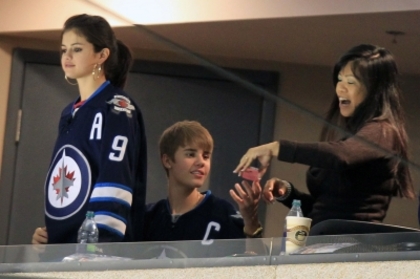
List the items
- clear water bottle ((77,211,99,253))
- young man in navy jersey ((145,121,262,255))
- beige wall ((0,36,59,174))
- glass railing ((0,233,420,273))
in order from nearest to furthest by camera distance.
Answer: glass railing ((0,233,420,273))
clear water bottle ((77,211,99,253))
young man in navy jersey ((145,121,262,255))
beige wall ((0,36,59,174))

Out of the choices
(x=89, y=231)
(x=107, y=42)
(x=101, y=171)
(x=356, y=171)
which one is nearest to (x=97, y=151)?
(x=101, y=171)

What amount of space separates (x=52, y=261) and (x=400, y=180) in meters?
0.66

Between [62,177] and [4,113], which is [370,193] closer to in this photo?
[62,177]

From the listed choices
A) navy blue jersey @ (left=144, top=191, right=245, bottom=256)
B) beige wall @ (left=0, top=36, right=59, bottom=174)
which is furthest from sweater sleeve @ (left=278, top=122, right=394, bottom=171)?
beige wall @ (left=0, top=36, right=59, bottom=174)

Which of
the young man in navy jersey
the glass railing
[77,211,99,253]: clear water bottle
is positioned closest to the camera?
the glass railing

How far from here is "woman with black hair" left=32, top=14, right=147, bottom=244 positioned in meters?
1.74

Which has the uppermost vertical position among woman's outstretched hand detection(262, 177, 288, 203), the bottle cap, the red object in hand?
the red object in hand

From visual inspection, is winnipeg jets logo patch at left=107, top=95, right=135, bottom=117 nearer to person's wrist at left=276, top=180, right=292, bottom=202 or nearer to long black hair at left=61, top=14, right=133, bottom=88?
long black hair at left=61, top=14, right=133, bottom=88

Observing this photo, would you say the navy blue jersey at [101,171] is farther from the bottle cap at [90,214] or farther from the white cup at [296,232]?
the white cup at [296,232]

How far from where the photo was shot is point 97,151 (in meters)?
1.77

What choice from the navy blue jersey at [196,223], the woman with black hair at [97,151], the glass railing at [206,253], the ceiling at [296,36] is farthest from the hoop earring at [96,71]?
the glass railing at [206,253]

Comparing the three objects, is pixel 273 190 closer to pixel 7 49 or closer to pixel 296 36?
pixel 296 36

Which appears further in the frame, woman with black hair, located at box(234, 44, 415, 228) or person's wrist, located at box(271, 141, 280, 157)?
person's wrist, located at box(271, 141, 280, 157)

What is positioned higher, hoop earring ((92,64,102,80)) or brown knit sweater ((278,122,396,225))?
hoop earring ((92,64,102,80))
